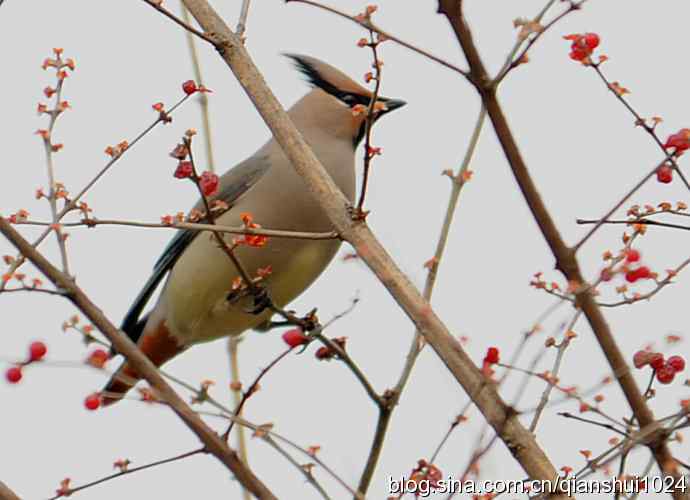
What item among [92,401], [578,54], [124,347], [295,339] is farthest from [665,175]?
[92,401]

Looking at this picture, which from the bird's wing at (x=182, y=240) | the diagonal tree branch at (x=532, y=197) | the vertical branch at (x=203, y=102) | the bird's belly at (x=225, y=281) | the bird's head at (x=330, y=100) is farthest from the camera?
the bird's head at (x=330, y=100)

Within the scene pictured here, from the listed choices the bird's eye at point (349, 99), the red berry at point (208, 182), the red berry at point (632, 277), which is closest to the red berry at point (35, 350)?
the red berry at point (208, 182)

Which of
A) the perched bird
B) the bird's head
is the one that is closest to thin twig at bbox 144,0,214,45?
the perched bird

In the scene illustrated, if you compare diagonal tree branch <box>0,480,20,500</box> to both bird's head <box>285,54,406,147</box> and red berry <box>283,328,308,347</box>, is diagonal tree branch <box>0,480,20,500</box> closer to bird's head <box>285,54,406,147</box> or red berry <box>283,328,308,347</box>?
red berry <box>283,328,308,347</box>

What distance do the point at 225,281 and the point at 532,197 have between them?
2.34 metres

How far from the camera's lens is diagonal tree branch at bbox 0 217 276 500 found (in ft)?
6.45

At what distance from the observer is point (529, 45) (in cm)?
183

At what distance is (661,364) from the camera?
6.44ft

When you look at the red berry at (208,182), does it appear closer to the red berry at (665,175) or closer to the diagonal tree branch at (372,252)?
the diagonal tree branch at (372,252)

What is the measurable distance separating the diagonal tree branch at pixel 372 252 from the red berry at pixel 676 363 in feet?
1.16

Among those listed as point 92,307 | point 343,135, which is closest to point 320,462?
point 92,307

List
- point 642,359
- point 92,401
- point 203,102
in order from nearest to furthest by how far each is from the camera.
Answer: point 642,359, point 92,401, point 203,102

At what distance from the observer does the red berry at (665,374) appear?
77.7 inches

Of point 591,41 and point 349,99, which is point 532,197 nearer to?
point 591,41
